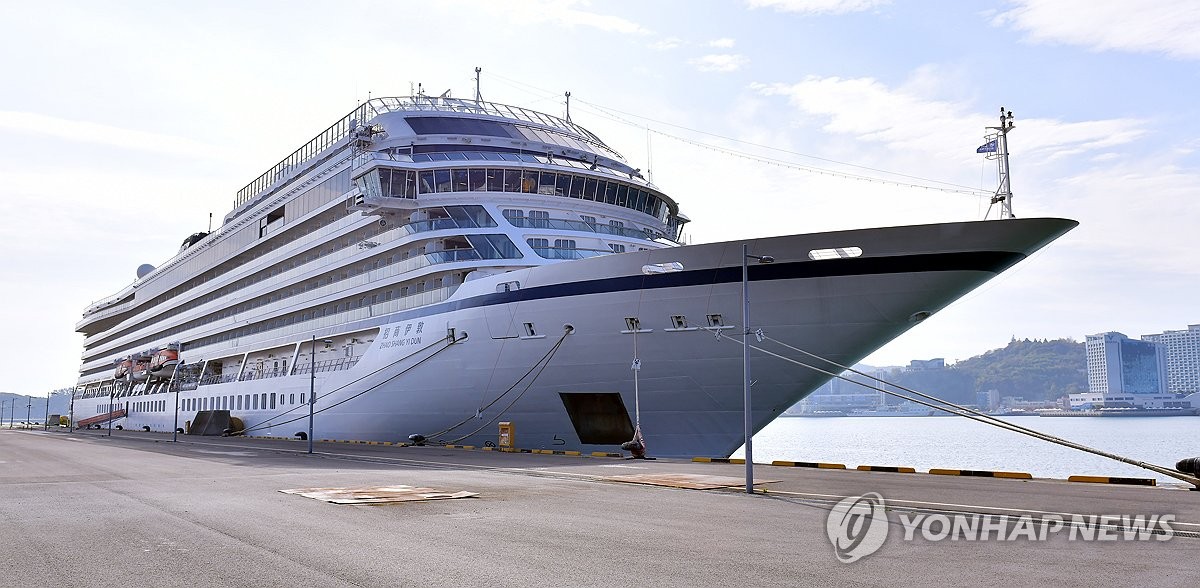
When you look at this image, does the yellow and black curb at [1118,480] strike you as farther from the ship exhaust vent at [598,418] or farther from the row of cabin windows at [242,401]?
the row of cabin windows at [242,401]

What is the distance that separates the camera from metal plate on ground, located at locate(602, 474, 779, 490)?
17.0m

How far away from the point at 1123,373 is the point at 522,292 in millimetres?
152704

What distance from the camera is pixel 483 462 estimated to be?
23.4m

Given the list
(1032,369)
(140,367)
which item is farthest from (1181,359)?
(140,367)

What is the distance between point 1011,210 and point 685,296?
25.1 feet

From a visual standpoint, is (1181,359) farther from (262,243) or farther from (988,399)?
(262,243)

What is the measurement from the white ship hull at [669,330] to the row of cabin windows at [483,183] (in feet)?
15.1

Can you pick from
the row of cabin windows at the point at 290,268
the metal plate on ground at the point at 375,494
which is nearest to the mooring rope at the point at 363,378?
the row of cabin windows at the point at 290,268

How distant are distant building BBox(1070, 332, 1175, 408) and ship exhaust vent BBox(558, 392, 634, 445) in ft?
465

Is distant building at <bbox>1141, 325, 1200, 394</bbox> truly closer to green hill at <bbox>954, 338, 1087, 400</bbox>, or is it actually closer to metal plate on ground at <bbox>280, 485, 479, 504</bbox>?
green hill at <bbox>954, 338, 1087, 400</bbox>

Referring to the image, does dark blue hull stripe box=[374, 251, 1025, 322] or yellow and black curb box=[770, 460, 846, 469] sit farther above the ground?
dark blue hull stripe box=[374, 251, 1025, 322]

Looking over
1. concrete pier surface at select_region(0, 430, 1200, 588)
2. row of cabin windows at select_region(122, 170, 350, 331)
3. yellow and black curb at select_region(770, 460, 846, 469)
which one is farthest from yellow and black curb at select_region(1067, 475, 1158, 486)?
row of cabin windows at select_region(122, 170, 350, 331)

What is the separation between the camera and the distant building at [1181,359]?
524 feet

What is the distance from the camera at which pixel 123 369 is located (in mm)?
66125
